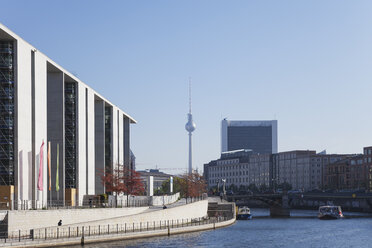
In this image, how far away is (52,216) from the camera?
78000mm

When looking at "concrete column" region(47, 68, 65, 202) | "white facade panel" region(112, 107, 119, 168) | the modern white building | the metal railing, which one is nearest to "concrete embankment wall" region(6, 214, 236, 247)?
the metal railing

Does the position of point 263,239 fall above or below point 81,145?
below

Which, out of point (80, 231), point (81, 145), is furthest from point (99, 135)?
point (80, 231)

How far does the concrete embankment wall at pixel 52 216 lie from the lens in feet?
→ 235

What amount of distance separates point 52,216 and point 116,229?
9.19 m

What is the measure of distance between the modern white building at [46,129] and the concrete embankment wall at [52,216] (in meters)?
7.62

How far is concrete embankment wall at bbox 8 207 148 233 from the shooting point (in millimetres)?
71750

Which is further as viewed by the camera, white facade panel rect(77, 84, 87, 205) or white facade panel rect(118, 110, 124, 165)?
white facade panel rect(118, 110, 124, 165)

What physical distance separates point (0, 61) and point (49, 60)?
10.4 m

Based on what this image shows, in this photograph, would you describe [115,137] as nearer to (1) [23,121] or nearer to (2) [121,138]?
(2) [121,138]

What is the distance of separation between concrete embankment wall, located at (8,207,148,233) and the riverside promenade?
115 cm

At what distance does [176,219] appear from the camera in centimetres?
10712

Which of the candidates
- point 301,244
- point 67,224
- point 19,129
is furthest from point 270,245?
point 19,129

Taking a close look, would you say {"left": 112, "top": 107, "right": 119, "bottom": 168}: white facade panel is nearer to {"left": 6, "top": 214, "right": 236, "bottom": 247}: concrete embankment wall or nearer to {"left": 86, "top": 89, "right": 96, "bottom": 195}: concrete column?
{"left": 86, "top": 89, "right": 96, "bottom": 195}: concrete column
